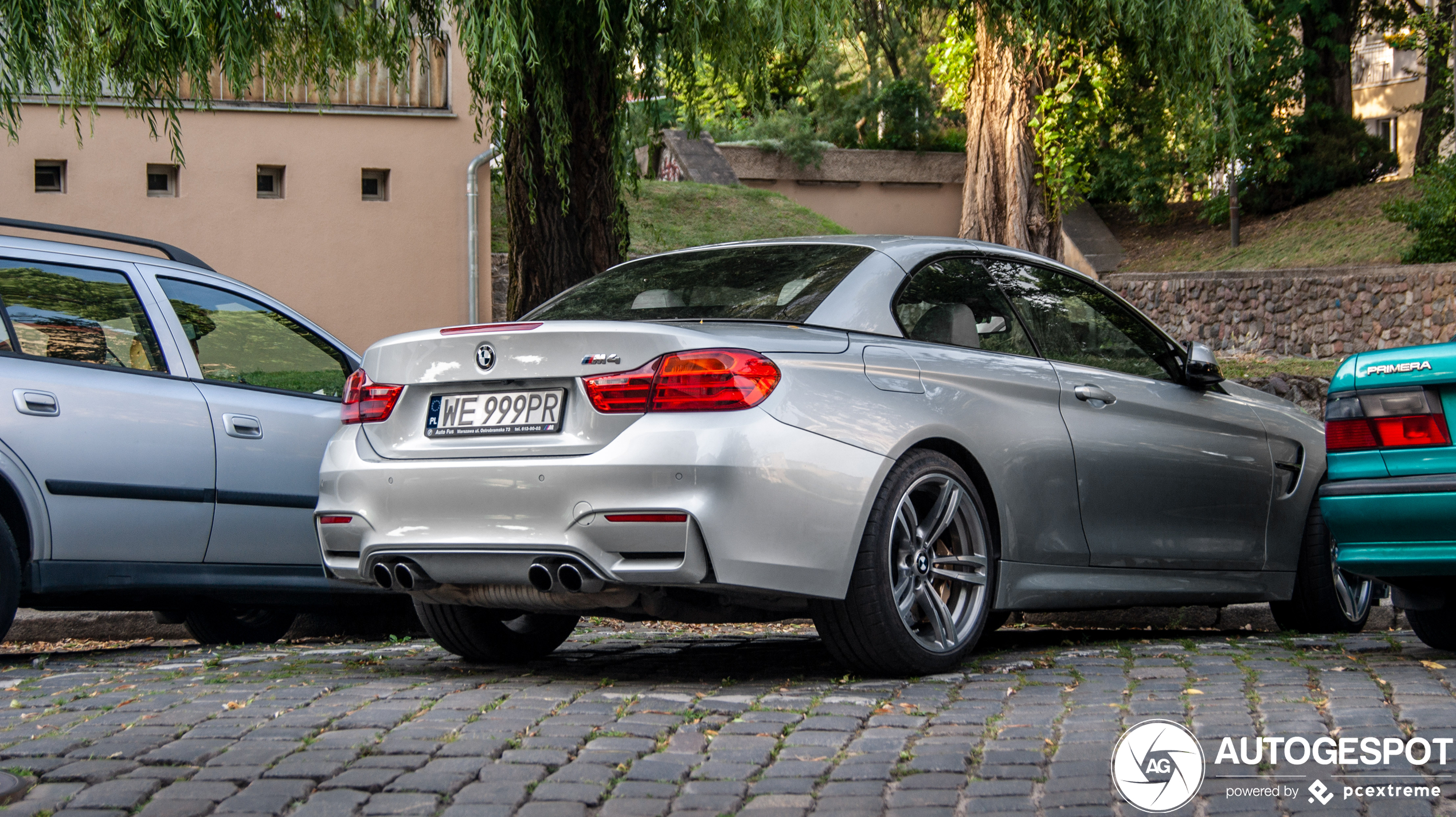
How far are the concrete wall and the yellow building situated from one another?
1480cm

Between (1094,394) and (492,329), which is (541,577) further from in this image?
(1094,394)

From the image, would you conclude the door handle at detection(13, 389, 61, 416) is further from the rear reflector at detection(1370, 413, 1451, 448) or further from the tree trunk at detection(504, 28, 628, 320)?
the rear reflector at detection(1370, 413, 1451, 448)

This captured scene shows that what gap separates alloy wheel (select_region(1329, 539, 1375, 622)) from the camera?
6.60 metres

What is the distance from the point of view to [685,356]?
Result: 4422 mm

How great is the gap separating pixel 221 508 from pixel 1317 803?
4.44 metres

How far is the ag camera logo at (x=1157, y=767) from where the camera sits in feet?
10.9

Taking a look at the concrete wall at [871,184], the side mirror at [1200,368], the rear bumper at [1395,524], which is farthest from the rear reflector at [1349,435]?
the concrete wall at [871,184]

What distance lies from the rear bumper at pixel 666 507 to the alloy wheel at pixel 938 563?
0.31 m

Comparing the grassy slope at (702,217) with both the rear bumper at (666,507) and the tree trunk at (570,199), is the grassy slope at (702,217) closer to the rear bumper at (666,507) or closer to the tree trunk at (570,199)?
the tree trunk at (570,199)

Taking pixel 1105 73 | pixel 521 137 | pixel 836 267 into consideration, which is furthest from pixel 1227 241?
pixel 836 267

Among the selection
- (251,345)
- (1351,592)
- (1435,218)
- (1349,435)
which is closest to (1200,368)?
→ (1349,435)

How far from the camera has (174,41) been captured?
7844 millimetres

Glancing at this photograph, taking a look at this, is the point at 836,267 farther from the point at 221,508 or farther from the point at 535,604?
the point at 221,508

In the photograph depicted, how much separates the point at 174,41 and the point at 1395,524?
20.6 feet
